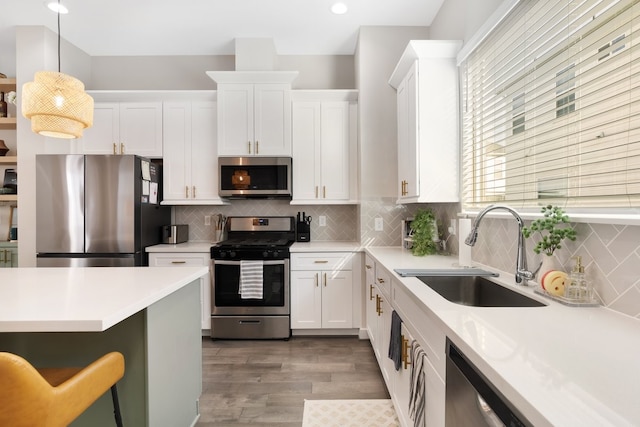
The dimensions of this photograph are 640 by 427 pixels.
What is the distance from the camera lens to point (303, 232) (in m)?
3.62

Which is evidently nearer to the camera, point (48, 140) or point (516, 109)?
point (516, 109)

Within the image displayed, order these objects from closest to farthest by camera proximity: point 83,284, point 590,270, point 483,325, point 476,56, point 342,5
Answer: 1. point 483,325
2. point 590,270
3. point 83,284
4. point 476,56
5. point 342,5

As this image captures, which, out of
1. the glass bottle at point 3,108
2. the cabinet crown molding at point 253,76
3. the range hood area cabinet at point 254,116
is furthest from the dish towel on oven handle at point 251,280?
the glass bottle at point 3,108

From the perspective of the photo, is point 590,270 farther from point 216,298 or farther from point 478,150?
point 216,298

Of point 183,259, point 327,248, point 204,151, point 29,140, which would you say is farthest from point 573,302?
point 29,140

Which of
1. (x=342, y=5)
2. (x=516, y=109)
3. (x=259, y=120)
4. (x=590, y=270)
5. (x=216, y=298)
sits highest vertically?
(x=342, y=5)

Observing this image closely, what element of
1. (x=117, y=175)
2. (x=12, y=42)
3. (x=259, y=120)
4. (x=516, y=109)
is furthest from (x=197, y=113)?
(x=516, y=109)

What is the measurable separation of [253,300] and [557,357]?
2.68 m

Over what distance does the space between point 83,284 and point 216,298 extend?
1.72 metres

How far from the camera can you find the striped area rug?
6.36ft

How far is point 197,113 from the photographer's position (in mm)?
3473

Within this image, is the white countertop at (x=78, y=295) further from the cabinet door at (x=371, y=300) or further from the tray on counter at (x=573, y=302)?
the tray on counter at (x=573, y=302)

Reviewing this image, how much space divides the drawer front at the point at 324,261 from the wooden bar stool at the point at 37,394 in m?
2.10

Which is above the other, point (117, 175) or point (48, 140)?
point (48, 140)
